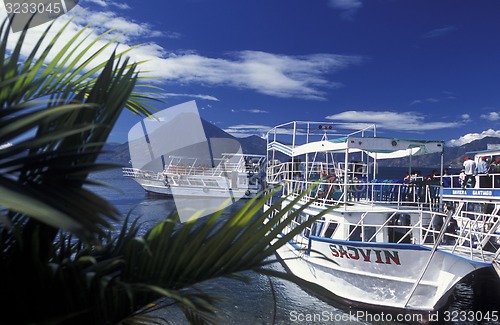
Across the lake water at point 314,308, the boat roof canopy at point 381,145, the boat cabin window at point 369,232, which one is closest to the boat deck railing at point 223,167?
the lake water at point 314,308

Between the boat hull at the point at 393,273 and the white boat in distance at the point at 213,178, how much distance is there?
3717 centimetres

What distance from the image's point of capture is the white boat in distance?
176 ft

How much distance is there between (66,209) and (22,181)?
258 millimetres

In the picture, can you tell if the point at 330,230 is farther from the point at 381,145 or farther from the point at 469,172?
the point at 469,172

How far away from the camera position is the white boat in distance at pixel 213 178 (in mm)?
53625

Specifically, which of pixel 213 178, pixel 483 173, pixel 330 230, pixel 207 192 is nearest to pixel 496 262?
pixel 330 230

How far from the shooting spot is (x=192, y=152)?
7325 cm

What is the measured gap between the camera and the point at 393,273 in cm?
1294

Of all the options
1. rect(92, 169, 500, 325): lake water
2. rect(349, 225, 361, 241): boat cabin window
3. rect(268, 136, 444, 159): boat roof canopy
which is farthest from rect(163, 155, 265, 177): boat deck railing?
rect(349, 225, 361, 241): boat cabin window

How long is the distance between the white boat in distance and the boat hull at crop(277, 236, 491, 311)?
3717 cm

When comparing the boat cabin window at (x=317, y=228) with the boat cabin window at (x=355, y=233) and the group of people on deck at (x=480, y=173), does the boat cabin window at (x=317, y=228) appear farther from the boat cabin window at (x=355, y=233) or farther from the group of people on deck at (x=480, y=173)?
the group of people on deck at (x=480, y=173)

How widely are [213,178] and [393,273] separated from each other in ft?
139

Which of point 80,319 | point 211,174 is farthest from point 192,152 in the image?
point 80,319

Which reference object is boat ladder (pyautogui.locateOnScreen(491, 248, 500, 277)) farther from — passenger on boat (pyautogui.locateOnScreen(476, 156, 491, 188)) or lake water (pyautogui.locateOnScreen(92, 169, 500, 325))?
passenger on boat (pyautogui.locateOnScreen(476, 156, 491, 188))
